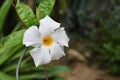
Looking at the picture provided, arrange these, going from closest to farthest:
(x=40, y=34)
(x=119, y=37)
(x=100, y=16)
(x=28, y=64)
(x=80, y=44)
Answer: (x=40, y=34)
(x=28, y=64)
(x=119, y=37)
(x=100, y=16)
(x=80, y=44)

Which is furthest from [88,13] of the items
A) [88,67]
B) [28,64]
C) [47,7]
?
[47,7]

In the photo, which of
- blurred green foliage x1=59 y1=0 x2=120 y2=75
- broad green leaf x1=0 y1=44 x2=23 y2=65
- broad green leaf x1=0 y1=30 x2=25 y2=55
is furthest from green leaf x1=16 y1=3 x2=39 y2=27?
blurred green foliage x1=59 y1=0 x2=120 y2=75

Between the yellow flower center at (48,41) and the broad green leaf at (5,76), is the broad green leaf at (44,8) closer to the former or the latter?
the yellow flower center at (48,41)

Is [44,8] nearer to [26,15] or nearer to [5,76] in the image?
[26,15]

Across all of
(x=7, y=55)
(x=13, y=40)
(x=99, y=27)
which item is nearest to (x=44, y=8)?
(x=13, y=40)

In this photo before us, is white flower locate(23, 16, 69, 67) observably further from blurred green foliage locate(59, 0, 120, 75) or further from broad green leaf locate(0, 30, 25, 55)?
blurred green foliage locate(59, 0, 120, 75)

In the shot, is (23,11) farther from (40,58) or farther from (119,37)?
(119,37)
